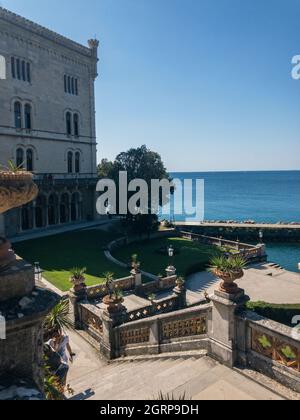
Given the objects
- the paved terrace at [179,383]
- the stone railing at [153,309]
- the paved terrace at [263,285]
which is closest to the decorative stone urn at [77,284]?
the stone railing at [153,309]

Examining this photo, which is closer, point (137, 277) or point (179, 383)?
point (179, 383)

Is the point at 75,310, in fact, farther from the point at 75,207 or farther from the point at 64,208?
the point at 75,207

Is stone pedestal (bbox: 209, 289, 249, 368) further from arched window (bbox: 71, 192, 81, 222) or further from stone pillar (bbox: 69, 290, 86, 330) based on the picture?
arched window (bbox: 71, 192, 81, 222)

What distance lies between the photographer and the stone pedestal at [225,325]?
7.68 meters

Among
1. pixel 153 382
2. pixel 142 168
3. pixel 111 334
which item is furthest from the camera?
pixel 142 168

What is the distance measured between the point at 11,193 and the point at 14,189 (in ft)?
0.20

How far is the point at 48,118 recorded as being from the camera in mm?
38719

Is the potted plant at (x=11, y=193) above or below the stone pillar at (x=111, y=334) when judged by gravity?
above

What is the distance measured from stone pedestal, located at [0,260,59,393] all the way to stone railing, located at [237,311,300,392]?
501cm

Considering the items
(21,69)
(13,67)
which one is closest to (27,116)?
(21,69)

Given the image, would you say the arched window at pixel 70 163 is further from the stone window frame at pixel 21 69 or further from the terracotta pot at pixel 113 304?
the terracotta pot at pixel 113 304

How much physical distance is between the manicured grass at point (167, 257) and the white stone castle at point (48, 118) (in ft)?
36.0

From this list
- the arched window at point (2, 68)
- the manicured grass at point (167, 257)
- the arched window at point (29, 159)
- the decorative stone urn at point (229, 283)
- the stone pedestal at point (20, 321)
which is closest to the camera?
the stone pedestal at point (20, 321)

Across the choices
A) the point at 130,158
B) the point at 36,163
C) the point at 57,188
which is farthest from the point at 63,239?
the point at 130,158
